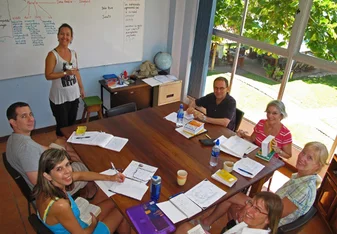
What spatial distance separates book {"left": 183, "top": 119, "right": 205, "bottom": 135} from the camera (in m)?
2.64

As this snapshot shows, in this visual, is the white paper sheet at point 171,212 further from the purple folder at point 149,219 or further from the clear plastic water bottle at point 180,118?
the clear plastic water bottle at point 180,118

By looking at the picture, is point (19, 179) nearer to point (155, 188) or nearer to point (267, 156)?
point (155, 188)

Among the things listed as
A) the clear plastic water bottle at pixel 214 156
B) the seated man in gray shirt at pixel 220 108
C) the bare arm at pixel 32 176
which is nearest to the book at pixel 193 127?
the seated man in gray shirt at pixel 220 108

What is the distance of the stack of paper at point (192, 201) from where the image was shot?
68.7 inches

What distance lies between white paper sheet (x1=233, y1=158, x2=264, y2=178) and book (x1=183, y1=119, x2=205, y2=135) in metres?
0.53

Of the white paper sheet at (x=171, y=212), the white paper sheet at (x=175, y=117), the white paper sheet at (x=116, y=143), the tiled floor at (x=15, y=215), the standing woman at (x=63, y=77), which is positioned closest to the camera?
the white paper sheet at (x=171, y=212)

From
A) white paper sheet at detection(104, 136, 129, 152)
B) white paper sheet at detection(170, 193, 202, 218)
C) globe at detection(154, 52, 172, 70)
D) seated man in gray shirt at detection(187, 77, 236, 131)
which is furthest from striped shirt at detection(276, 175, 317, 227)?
globe at detection(154, 52, 172, 70)

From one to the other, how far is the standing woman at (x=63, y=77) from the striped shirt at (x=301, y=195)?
2.44m

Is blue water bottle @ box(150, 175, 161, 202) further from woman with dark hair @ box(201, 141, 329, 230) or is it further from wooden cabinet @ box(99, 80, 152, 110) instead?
wooden cabinet @ box(99, 80, 152, 110)

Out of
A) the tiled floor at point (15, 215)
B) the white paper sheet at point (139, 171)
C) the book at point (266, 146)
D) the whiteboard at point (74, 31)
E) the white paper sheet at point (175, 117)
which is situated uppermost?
the whiteboard at point (74, 31)

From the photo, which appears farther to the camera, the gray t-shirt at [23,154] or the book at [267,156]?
the book at [267,156]

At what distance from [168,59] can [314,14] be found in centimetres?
214

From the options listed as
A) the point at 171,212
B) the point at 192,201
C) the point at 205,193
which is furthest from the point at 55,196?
the point at 205,193

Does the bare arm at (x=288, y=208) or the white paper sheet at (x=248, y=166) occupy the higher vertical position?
the white paper sheet at (x=248, y=166)
